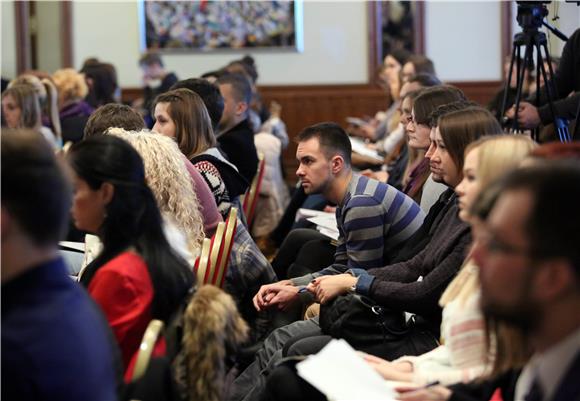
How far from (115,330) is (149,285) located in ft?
0.42

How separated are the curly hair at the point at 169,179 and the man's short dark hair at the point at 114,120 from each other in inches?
29.3

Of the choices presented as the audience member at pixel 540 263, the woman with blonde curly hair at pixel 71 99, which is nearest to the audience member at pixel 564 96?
the audience member at pixel 540 263

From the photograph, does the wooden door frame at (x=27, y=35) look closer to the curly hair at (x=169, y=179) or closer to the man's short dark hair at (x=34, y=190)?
the curly hair at (x=169, y=179)

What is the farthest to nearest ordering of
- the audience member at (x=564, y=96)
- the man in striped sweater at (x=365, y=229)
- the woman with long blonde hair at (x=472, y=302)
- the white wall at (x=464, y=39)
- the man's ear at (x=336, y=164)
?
the white wall at (x=464, y=39) → the audience member at (x=564, y=96) → the man's ear at (x=336, y=164) → the man in striped sweater at (x=365, y=229) → the woman with long blonde hair at (x=472, y=302)

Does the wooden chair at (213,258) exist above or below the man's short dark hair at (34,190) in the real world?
below

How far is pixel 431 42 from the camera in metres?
10.9

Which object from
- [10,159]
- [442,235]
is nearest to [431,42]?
[442,235]

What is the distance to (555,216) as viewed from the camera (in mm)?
1533

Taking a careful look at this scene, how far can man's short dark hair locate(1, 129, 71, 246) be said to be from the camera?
1.68 meters

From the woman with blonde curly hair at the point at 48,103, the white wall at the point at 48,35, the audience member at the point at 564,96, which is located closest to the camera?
the audience member at the point at 564,96

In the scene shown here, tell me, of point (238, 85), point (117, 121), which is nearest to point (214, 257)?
point (117, 121)

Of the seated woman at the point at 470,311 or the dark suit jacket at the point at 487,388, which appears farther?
the seated woman at the point at 470,311

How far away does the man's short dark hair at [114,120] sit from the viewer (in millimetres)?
3969

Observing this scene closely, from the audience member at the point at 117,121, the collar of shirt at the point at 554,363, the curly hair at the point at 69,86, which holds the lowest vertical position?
the collar of shirt at the point at 554,363
